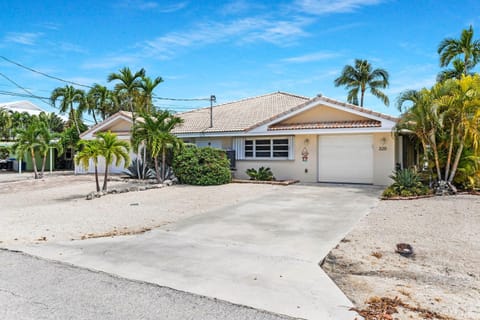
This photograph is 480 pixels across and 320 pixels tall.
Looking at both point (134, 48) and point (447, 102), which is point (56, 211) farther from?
point (134, 48)

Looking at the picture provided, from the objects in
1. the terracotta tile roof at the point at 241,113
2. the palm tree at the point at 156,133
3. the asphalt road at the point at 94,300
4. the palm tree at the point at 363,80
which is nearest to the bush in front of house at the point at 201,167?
the palm tree at the point at 156,133

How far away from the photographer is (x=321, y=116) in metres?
18.8

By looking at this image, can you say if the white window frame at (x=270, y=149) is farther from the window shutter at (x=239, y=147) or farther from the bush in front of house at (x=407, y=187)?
the bush in front of house at (x=407, y=187)

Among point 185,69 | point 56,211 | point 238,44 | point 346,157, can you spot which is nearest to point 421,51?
point 346,157

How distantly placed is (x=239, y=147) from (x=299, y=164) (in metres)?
3.67

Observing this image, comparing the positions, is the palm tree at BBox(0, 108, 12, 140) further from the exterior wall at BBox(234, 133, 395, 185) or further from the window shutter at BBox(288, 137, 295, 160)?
the window shutter at BBox(288, 137, 295, 160)

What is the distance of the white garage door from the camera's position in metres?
17.2

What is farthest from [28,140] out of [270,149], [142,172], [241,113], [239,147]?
[270,149]

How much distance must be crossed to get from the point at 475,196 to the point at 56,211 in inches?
552

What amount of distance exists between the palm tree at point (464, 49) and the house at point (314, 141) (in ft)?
33.9

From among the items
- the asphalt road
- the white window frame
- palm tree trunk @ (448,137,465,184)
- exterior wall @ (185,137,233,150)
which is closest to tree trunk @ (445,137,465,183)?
palm tree trunk @ (448,137,465,184)

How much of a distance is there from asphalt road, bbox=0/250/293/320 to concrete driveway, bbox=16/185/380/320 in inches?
9.2

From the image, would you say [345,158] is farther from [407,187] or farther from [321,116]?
[407,187]

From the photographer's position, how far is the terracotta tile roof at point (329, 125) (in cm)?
1653
